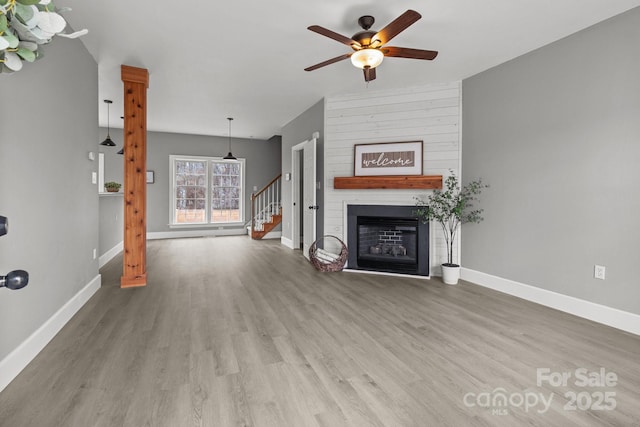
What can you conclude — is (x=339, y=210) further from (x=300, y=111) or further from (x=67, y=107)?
(x=67, y=107)

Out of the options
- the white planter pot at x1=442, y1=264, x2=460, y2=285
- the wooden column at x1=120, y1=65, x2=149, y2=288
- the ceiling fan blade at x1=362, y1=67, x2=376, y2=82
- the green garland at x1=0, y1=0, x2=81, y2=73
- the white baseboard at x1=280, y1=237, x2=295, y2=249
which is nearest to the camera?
the green garland at x1=0, y1=0, x2=81, y2=73

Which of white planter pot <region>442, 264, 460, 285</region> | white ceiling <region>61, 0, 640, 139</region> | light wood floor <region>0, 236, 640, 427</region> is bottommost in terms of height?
light wood floor <region>0, 236, 640, 427</region>

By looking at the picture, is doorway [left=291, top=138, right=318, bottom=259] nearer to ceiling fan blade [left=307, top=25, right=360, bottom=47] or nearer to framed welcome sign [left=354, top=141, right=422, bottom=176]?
framed welcome sign [left=354, top=141, right=422, bottom=176]

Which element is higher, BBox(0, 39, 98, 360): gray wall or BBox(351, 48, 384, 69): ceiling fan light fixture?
BBox(351, 48, 384, 69): ceiling fan light fixture

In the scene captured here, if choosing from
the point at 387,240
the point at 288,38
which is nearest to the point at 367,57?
the point at 288,38

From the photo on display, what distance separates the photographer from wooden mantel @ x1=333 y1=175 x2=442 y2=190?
4258mm

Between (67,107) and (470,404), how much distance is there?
3804mm

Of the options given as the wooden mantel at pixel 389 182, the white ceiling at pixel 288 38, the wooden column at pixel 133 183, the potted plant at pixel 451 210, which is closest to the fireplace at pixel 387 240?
the potted plant at pixel 451 210

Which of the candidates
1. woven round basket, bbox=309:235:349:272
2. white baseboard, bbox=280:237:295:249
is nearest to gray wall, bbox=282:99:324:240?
white baseboard, bbox=280:237:295:249

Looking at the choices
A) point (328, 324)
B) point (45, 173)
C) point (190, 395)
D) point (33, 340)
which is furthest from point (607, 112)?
point (33, 340)

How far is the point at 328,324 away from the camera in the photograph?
274cm

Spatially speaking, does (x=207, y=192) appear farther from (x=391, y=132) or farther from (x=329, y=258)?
(x=391, y=132)

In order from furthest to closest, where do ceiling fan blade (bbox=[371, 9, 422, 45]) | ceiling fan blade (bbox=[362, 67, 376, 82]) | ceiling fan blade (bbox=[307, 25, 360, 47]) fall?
ceiling fan blade (bbox=[362, 67, 376, 82]) < ceiling fan blade (bbox=[307, 25, 360, 47]) < ceiling fan blade (bbox=[371, 9, 422, 45])

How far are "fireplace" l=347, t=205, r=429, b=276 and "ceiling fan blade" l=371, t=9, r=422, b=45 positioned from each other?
95.8 inches
